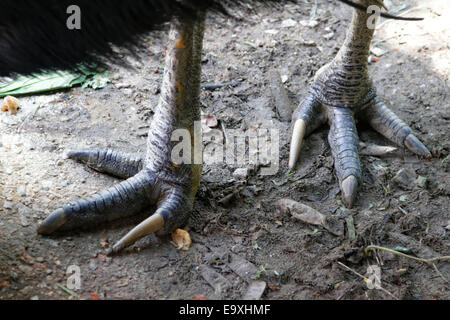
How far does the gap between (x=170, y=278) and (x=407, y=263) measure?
3.94 ft

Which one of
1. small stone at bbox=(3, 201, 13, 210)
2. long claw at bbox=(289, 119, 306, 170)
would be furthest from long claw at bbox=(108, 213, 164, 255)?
long claw at bbox=(289, 119, 306, 170)

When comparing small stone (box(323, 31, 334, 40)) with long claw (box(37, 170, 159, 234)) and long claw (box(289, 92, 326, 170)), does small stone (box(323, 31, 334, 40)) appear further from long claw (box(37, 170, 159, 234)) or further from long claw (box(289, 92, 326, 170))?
long claw (box(37, 170, 159, 234))

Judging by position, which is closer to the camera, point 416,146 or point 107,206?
point 107,206

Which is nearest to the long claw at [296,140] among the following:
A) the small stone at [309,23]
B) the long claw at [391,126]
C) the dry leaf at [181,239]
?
the long claw at [391,126]

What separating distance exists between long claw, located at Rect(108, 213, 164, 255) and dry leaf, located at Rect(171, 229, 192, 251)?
4.9 inches

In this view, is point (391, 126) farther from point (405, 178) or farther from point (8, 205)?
point (8, 205)

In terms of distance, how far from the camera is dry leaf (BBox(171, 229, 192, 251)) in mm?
2592

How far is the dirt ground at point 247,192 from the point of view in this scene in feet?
7.84

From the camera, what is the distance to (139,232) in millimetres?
2471

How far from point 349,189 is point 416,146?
2.22 ft

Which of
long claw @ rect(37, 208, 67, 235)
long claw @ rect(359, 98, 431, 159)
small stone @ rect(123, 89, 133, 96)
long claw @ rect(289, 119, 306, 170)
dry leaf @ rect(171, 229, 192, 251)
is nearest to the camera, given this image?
long claw @ rect(37, 208, 67, 235)

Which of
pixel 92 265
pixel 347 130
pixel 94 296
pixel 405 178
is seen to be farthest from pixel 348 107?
pixel 94 296
